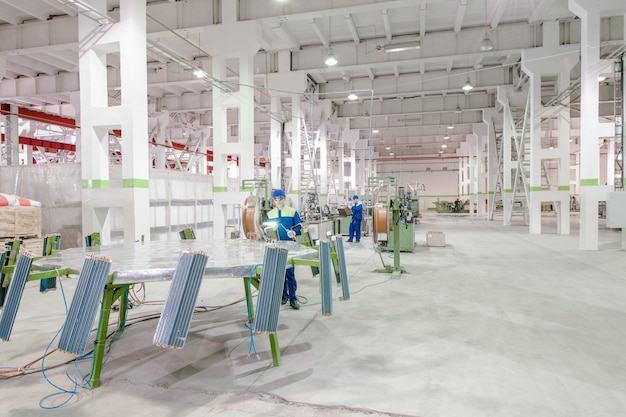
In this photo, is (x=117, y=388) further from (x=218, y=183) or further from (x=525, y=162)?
(x=525, y=162)

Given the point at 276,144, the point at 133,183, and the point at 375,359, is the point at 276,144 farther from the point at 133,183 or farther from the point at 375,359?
the point at 375,359

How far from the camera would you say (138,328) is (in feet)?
16.5

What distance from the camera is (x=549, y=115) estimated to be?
1472 centimetres

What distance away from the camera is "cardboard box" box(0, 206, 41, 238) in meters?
8.46

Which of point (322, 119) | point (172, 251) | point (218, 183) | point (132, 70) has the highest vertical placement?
point (322, 119)

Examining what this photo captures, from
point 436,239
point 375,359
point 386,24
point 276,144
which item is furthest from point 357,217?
point 375,359

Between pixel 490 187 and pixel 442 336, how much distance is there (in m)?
22.4

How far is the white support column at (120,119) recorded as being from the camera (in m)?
7.90

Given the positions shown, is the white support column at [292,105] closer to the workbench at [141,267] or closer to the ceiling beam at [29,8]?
the ceiling beam at [29,8]

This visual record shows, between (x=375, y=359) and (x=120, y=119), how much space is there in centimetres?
678

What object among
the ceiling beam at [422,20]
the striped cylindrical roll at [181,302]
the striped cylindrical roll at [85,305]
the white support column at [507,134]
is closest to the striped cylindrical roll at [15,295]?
the striped cylindrical roll at [85,305]

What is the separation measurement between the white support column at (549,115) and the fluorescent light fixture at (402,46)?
3.78 metres

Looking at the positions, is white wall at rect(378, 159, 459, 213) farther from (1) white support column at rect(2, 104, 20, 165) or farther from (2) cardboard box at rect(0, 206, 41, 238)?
(2) cardboard box at rect(0, 206, 41, 238)

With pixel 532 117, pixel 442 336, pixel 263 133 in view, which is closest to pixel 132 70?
pixel 442 336
